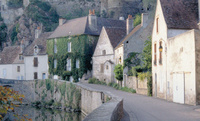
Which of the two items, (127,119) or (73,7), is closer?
(127,119)

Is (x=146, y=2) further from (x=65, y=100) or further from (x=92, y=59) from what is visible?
(x=65, y=100)

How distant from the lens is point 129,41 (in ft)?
108

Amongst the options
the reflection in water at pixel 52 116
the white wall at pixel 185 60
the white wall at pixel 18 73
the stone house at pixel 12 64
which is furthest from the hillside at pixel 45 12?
the white wall at pixel 185 60

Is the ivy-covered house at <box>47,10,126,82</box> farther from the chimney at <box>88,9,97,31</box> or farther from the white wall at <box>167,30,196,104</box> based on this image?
the white wall at <box>167,30,196,104</box>

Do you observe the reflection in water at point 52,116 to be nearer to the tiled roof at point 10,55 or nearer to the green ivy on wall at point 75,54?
the green ivy on wall at point 75,54

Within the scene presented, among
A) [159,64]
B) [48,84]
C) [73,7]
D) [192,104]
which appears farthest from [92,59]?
[73,7]

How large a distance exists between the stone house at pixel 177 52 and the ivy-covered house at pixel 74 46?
61.8ft

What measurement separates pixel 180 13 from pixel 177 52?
3.57 metres

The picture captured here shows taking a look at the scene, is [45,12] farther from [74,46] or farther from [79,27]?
[74,46]

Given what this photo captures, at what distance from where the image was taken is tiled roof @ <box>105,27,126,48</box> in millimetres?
37981

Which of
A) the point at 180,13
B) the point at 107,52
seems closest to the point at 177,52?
the point at 180,13

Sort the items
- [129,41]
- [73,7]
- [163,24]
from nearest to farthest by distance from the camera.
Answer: [163,24]
[129,41]
[73,7]

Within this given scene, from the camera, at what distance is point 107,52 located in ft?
127

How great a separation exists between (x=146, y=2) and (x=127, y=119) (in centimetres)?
4719
